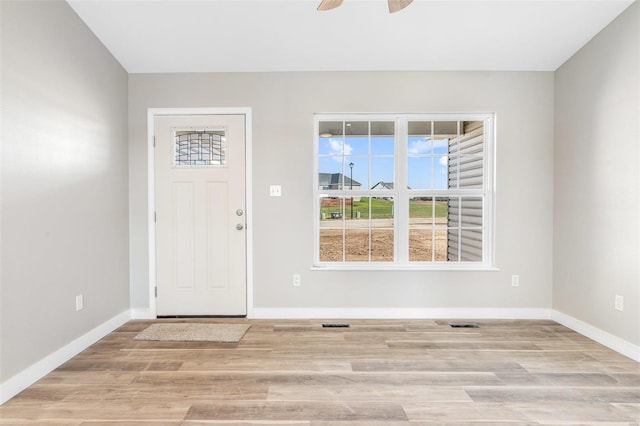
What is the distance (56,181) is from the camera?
7.29 feet

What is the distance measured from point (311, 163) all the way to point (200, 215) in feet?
4.07

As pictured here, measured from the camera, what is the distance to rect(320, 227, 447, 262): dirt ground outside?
10.5ft

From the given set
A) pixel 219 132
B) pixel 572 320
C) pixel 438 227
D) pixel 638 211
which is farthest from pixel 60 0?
pixel 572 320

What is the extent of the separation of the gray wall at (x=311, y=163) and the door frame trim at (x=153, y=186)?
0.05 meters

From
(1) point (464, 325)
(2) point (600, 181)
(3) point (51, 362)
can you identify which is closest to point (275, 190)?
(3) point (51, 362)

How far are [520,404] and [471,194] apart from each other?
6.30 feet

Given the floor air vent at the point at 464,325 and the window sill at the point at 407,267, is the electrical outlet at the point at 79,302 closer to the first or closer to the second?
the window sill at the point at 407,267

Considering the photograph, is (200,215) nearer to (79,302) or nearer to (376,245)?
(79,302)

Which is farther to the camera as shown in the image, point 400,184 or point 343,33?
point 400,184

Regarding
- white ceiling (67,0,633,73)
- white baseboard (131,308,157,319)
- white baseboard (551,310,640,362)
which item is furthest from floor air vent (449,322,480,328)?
white baseboard (131,308,157,319)

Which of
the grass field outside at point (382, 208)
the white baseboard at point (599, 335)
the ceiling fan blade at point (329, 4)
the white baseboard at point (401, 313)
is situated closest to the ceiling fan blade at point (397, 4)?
the ceiling fan blade at point (329, 4)

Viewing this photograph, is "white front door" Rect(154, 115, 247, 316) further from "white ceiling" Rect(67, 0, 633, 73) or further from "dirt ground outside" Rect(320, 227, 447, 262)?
"dirt ground outside" Rect(320, 227, 447, 262)

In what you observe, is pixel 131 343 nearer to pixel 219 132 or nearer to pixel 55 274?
pixel 55 274

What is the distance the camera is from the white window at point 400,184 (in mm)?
3160
